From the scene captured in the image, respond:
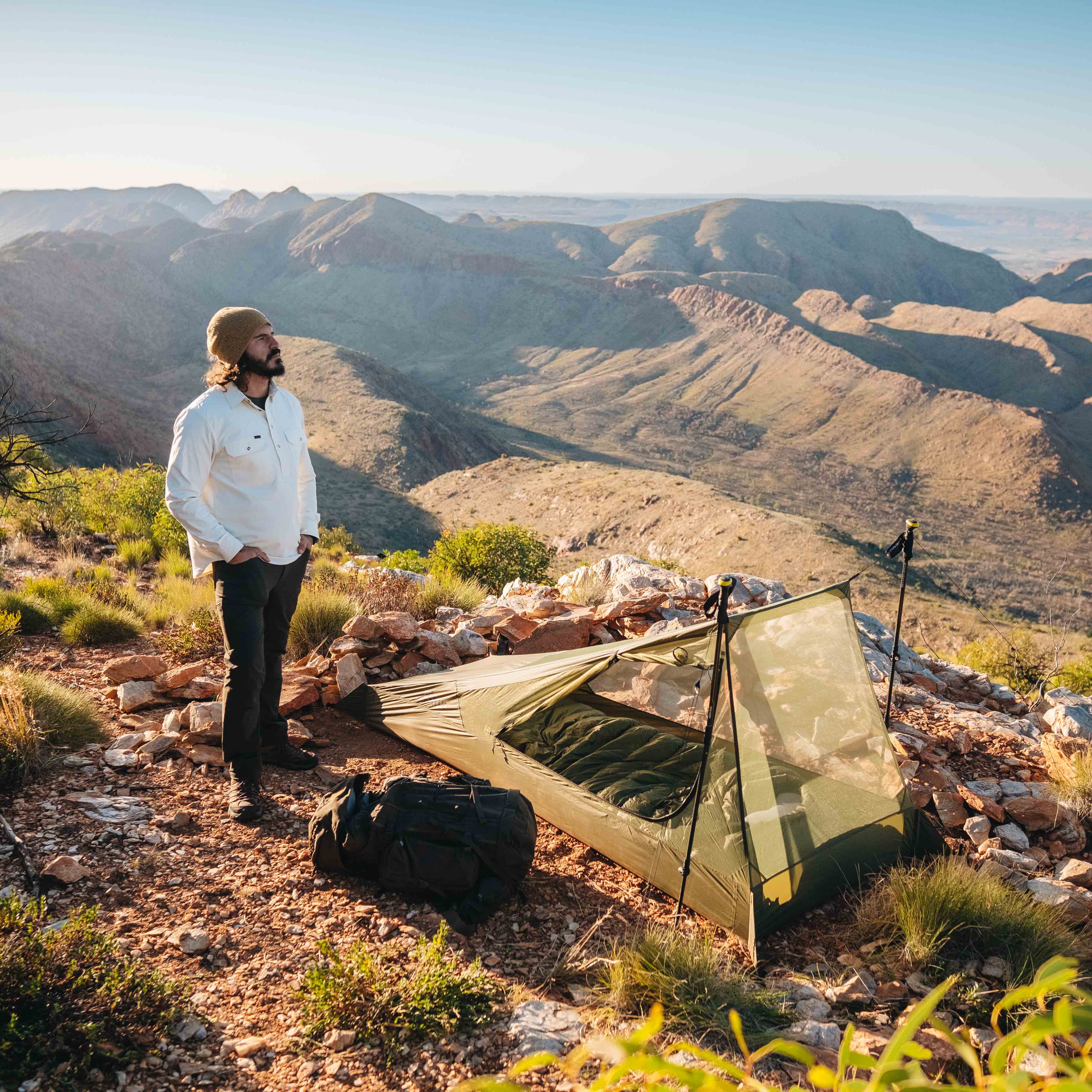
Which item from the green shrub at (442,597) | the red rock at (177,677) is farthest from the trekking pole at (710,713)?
the green shrub at (442,597)

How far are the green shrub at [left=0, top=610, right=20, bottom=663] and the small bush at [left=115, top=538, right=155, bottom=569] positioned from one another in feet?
10.4

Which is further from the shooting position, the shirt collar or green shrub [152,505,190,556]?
green shrub [152,505,190,556]

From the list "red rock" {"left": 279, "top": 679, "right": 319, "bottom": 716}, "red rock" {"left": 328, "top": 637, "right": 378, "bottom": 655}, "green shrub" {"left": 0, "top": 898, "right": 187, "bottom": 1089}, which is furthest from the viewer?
"red rock" {"left": 328, "top": 637, "right": 378, "bottom": 655}

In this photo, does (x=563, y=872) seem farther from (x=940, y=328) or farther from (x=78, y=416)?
(x=940, y=328)

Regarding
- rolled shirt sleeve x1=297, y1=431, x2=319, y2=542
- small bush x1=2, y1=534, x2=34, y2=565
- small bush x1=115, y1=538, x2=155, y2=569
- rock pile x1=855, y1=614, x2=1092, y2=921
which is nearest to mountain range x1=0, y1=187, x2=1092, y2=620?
small bush x1=2, y1=534, x2=34, y2=565

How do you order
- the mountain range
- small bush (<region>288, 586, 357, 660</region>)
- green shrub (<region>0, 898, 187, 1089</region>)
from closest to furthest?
1. green shrub (<region>0, 898, 187, 1089</region>)
2. small bush (<region>288, 586, 357, 660</region>)
3. the mountain range

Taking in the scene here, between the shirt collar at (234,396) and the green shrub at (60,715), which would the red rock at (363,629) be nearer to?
the green shrub at (60,715)

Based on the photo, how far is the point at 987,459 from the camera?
174ft

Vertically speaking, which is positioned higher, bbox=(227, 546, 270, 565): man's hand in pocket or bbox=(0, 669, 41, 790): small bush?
bbox=(227, 546, 270, 565): man's hand in pocket

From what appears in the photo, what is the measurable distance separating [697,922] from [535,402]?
222ft

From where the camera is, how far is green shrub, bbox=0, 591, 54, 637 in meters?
6.32

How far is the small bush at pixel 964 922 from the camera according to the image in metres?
3.31

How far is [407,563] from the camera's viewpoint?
11.0 metres

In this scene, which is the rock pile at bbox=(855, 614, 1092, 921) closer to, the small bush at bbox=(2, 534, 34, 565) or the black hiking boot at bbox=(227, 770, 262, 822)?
the black hiking boot at bbox=(227, 770, 262, 822)
